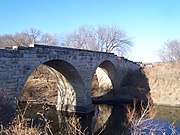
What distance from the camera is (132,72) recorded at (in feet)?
94.2

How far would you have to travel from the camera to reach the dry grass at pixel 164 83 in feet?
77.6

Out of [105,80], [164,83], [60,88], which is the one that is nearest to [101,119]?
[60,88]

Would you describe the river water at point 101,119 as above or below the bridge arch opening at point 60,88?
below

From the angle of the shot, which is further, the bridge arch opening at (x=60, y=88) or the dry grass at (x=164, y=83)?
the dry grass at (x=164, y=83)

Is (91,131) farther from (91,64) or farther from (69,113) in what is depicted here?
(91,64)

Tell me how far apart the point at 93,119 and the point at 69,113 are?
6.72ft

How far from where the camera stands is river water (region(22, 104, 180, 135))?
14.8 metres

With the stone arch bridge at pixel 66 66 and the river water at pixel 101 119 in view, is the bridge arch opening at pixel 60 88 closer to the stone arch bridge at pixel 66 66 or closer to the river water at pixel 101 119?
the stone arch bridge at pixel 66 66

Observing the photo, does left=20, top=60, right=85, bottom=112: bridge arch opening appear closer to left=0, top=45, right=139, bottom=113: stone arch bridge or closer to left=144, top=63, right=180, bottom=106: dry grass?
left=0, top=45, right=139, bottom=113: stone arch bridge

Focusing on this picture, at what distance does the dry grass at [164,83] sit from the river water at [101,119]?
5.35 feet

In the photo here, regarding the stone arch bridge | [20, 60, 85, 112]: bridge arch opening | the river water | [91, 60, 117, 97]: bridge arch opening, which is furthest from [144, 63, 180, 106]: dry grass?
[20, 60, 85, 112]: bridge arch opening

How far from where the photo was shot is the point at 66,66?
17.6 metres

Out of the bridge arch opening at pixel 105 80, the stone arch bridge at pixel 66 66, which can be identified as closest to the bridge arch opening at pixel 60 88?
the stone arch bridge at pixel 66 66

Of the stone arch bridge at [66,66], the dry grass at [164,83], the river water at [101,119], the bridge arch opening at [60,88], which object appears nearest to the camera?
the stone arch bridge at [66,66]
